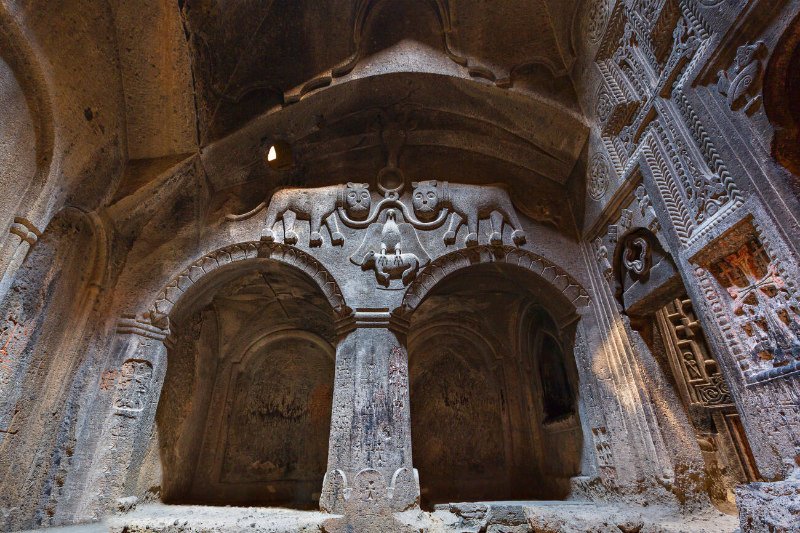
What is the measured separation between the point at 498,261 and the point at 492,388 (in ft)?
8.37

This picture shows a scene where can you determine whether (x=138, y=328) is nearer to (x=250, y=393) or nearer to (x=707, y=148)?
(x=250, y=393)

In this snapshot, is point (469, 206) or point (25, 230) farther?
point (469, 206)

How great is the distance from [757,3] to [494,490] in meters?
5.79

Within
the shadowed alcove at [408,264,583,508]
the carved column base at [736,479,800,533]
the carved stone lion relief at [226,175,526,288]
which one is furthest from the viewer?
the shadowed alcove at [408,264,583,508]

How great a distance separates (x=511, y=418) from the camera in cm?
593

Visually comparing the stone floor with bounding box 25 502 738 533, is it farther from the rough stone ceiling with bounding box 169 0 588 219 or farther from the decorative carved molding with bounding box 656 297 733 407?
the rough stone ceiling with bounding box 169 0 588 219

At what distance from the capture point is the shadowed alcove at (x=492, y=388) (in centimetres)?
496

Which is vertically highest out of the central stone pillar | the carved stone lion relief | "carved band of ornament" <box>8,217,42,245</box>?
the carved stone lion relief

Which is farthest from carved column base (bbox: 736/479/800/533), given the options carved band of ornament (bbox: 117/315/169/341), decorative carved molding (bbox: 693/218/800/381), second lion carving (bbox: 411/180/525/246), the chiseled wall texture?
carved band of ornament (bbox: 117/315/169/341)

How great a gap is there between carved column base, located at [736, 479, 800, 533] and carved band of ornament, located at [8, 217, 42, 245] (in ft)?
16.7

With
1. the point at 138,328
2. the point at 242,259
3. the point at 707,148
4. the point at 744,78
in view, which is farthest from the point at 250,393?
the point at 744,78

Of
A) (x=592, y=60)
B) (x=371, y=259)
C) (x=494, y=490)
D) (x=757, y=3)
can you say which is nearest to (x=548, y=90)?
(x=592, y=60)

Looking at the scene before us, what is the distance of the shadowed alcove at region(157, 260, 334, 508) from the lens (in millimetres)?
5023

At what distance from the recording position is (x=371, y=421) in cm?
380
